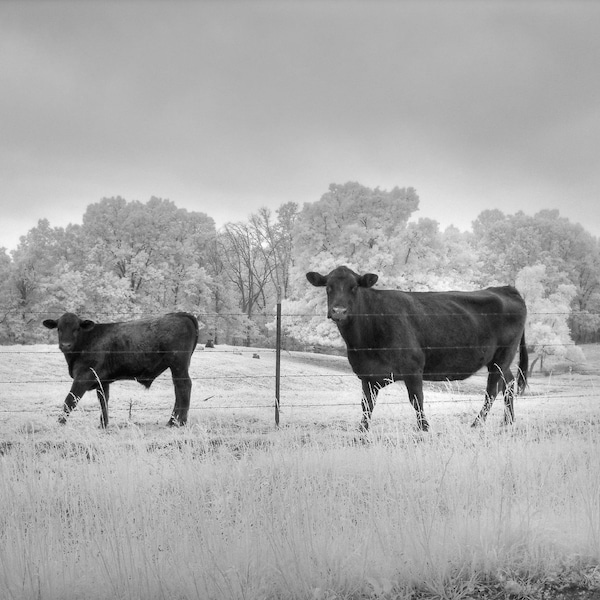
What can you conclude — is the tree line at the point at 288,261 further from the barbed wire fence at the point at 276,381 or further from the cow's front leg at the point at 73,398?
the cow's front leg at the point at 73,398

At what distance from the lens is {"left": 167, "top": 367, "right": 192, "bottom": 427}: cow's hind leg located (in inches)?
422

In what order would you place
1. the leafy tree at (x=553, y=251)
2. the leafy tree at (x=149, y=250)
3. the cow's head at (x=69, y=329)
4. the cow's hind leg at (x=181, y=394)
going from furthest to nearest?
the leafy tree at (x=553, y=251), the leafy tree at (x=149, y=250), the cow's hind leg at (x=181, y=394), the cow's head at (x=69, y=329)

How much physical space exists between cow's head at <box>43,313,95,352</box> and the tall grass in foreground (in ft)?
14.3

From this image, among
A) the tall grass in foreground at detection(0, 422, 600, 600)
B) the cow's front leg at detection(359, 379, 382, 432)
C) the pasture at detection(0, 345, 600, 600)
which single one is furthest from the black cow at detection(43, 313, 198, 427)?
the tall grass in foreground at detection(0, 422, 600, 600)

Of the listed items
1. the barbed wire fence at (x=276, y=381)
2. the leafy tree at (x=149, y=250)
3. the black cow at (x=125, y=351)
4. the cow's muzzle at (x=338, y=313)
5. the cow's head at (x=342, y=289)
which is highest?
the leafy tree at (x=149, y=250)

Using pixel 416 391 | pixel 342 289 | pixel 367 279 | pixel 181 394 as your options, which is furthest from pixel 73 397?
pixel 416 391

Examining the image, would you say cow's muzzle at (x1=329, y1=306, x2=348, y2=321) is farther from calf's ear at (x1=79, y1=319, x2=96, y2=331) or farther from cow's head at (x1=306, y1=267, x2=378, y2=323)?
calf's ear at (x1=79, y1=319, x2=96, y2=331)

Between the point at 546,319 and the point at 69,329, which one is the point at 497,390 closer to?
the point at 69,329

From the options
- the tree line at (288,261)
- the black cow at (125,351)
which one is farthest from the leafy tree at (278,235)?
the black cow at (125,351)

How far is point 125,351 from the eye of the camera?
10562mm

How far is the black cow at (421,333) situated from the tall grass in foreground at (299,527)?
323 centimetres

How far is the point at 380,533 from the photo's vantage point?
4020 millimetres

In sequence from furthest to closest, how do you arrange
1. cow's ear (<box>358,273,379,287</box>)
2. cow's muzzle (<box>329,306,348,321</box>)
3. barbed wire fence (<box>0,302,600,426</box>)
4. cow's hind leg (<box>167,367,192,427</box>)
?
barbed wire fence (<box>0,302,600,426</box>)
cow's hind leg (<box>167,367,192,427</box>)
cow's ear (<box>358,273,379,287</box>)
cow's muzzle (<box>329,306,348,321</box>)

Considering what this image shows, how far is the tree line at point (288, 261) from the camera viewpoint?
2422 centimetres
